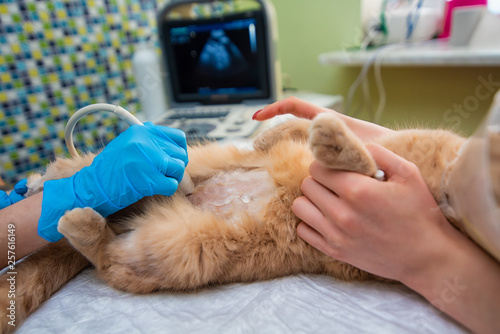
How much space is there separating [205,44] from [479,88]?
1.53 m

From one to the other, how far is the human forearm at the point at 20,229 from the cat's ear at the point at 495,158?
36.8 inches

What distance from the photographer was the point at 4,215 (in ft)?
2.49

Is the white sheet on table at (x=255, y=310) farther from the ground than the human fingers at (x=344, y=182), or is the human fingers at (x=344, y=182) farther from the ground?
the human fingers at (x=344, y=182)

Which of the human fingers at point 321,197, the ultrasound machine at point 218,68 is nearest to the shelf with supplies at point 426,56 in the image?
the ultrasound machine at point 218,68

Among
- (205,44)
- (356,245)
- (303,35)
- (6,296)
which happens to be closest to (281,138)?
(356,245)

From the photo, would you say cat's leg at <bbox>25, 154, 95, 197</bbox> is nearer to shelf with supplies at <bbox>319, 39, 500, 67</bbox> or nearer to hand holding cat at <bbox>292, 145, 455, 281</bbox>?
hand holding cat at <bbox>292, 145, 455, 281</bbox>

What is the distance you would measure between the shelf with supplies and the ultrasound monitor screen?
48 centimetres

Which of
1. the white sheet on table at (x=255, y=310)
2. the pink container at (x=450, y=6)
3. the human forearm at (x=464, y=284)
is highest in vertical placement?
the pink container at (x=450, y=6)

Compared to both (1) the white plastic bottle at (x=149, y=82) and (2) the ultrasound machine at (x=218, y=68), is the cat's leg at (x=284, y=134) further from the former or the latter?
(1) the white plastic bottle at (x=149, y=82)

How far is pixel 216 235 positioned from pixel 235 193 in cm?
16

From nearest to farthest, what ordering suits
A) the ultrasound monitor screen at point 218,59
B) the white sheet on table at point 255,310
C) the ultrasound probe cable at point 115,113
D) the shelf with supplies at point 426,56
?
the white sheet on table at point 255,310
the ultrasound probe cable at point 115,113
the shelf with supplies at point 426,56
the ultrasound monitor screen at point 218,59

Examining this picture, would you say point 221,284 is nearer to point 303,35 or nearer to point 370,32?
point 370,32

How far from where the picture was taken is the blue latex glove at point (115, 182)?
76 cm

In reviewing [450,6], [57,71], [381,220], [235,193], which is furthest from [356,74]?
[57,71]
